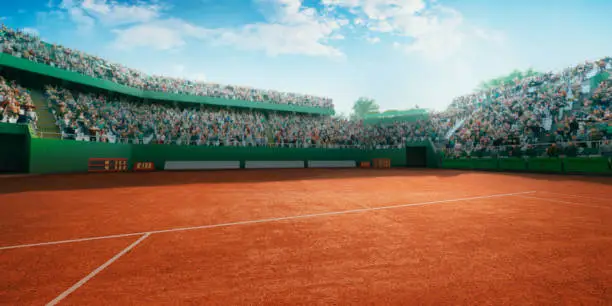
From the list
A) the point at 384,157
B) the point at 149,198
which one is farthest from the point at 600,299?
the point at 384,157

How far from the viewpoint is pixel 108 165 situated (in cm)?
2067

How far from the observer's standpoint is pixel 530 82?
25.6 metres

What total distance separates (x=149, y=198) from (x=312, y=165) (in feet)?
A: 68.2

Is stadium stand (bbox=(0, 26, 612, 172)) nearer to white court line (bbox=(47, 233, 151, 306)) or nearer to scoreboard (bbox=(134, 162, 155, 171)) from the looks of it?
scoreboard (bbox=(134, 162, 155, 171))

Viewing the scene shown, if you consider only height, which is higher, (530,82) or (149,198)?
(530,82)

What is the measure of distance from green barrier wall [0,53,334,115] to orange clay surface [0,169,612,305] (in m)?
20.2

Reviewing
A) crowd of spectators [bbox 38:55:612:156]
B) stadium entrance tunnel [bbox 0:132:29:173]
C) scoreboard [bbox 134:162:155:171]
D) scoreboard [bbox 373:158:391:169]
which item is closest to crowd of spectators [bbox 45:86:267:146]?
crowd of spectators [bbox 38:55:612:156]

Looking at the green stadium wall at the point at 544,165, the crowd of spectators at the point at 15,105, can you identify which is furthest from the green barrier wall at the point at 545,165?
the crowd of spectators at the point at 15,105

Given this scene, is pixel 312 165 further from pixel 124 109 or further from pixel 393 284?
pixel 393 284

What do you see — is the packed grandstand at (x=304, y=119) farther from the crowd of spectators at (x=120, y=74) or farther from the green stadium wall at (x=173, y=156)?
the green stadium wall at (x=173, y=156)

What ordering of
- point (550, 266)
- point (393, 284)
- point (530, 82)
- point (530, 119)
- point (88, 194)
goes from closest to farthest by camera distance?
point (393, 284) < point (550, 266) < point (88, 194) < point (530, 119) < point (530, 82)

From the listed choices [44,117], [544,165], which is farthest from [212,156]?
[544,165]

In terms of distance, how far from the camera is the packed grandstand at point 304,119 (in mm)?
18875

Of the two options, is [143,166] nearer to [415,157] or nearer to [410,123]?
[415,157]
